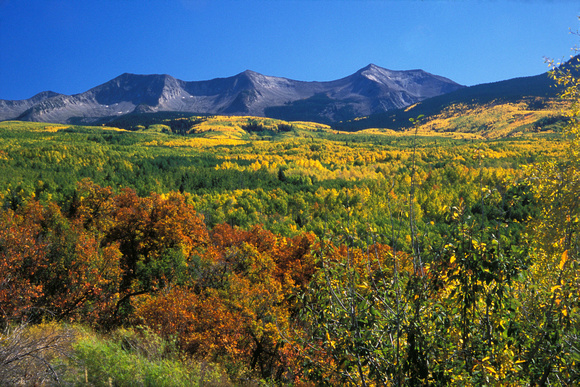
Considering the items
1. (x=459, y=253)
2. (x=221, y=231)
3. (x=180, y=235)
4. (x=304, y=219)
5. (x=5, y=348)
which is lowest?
(x=304, y=219)

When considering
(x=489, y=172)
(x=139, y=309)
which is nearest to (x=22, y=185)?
(x=139, y=309)

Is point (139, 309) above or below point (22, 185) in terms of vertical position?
below

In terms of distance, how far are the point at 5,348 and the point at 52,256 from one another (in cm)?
1871

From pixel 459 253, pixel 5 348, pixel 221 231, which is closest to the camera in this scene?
pixel 459 253

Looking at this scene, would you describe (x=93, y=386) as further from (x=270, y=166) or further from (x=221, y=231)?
(x=270, y=166)

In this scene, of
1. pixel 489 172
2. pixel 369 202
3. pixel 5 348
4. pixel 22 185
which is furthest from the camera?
pixel 489 172

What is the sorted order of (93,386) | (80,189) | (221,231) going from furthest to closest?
(221,231) → (80,189) → (93,386)

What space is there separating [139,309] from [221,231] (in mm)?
27663

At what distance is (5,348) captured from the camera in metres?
8.27

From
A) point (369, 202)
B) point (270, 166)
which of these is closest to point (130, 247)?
point (369, 202)

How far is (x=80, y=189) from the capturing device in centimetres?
3775

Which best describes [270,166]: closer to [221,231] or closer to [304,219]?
[304,219]

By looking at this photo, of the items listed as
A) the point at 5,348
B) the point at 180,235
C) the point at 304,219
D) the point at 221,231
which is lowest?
the point at 304,219

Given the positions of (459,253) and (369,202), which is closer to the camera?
(459,253)
